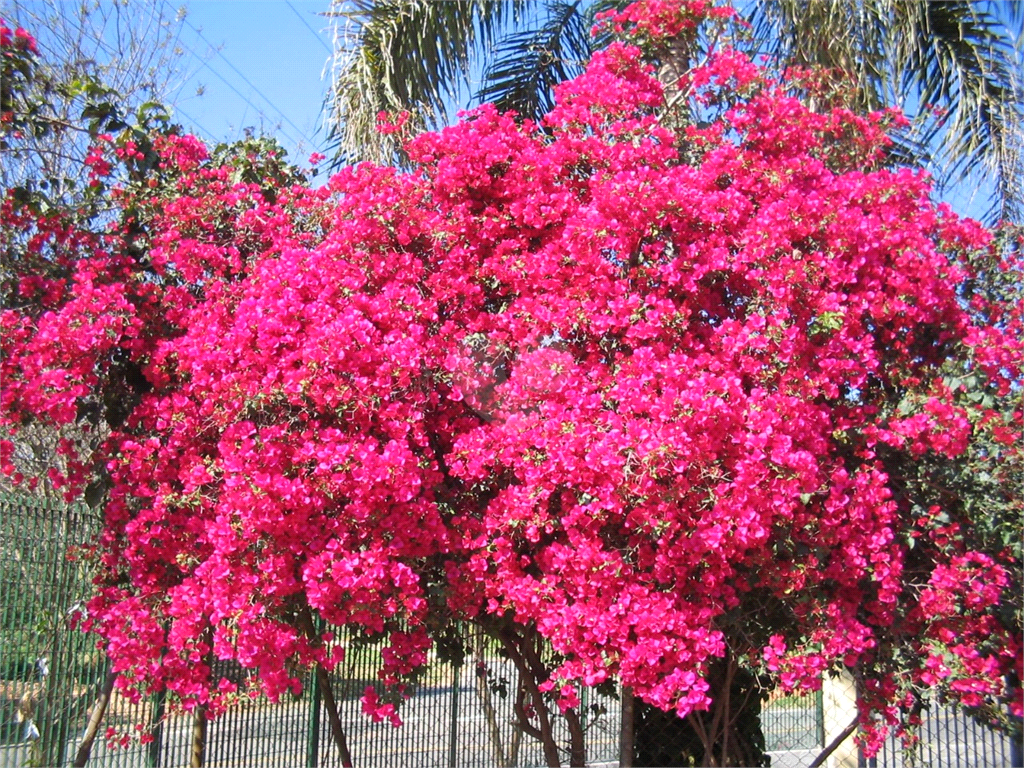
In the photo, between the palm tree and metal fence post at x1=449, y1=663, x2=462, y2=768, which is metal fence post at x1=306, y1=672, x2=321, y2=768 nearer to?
metal fence post at x1=449, y1=663, x2=462, y2=768

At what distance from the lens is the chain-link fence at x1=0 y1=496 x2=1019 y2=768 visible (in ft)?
16.5

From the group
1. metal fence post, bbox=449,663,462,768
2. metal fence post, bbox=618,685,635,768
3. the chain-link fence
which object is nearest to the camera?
metal fence post, bbox=618,685,635,768

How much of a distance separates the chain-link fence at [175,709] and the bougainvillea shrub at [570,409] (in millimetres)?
513

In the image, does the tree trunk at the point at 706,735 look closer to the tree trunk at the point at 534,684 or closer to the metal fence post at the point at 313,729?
the tree trunk at the point at 534,684

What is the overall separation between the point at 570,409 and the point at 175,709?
2.51 metres

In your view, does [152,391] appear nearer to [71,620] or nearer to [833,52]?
[71,620]

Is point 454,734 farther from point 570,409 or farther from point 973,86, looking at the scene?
point 973,86

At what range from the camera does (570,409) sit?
4016 millimetres

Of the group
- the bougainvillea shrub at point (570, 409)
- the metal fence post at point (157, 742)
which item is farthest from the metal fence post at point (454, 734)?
the metal fence post at point (157, 742)

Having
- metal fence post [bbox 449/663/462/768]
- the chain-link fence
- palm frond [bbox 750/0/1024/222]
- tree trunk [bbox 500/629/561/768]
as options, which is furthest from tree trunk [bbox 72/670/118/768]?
palm frond [bbox 750/0/1024/222]

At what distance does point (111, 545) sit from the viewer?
478 cm

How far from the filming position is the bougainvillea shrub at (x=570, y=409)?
3797 mm

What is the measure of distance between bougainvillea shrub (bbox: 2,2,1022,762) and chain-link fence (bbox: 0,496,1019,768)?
0.51 m

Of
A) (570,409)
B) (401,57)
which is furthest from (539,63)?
(570,409)
